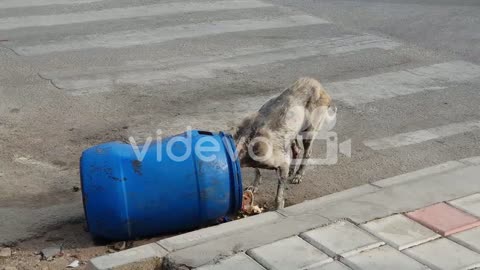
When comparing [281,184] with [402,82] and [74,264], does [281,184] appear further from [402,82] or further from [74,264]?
[402,82]

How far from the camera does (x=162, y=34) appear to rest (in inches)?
424

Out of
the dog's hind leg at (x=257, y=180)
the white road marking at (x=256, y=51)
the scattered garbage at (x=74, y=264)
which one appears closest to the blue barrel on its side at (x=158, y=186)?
the scattered garbage at (x=74, y=264)

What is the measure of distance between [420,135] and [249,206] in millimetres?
2361

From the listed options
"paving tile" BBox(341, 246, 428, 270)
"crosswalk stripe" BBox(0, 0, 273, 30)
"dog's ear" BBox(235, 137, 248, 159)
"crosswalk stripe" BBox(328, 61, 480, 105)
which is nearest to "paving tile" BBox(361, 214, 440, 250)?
"paving tile" BBox(341, 246, 428, 270)

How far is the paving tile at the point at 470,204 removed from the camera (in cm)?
579

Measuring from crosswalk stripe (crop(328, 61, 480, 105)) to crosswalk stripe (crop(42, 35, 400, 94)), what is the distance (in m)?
1.01

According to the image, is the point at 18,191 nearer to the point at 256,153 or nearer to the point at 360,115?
the point at 256,153

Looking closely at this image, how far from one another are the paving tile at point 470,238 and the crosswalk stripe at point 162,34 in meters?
5.92

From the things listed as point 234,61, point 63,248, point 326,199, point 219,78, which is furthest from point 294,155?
point 234,61

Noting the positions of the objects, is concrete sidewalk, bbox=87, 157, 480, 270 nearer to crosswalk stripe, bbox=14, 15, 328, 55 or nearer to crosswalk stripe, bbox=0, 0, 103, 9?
crosswalk stripe, bbox=14, 15, 328, 55

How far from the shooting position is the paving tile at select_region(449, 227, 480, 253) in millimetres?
5287

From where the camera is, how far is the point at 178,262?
5012 millimetres

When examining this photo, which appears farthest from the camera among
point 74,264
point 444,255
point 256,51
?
point 256,51

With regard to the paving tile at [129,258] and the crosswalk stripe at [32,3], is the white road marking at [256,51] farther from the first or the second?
the paving tile at [129,258]
